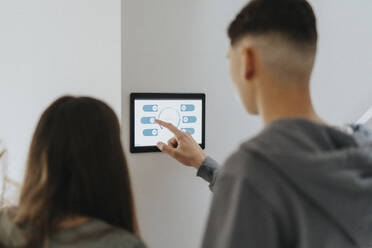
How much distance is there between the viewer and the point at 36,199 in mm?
842

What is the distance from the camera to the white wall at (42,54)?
5.29 ft

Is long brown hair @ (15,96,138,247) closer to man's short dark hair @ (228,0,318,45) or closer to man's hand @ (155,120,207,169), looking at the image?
man's short dark hair @ (228,0,318,45)

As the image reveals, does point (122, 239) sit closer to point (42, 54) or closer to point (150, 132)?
point (150, 132)

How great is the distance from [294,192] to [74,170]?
43 centimetres

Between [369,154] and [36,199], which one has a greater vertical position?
[369,154]

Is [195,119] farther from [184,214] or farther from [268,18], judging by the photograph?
[268,18]

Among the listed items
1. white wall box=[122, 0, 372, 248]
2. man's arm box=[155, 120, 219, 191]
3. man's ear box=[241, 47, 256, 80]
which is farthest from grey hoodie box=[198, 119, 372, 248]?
white wall box=[122, 0, 372, 248]

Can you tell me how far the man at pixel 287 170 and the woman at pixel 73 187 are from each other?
217mm

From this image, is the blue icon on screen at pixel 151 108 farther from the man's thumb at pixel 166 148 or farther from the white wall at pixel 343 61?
the white wall at pixel 343 61

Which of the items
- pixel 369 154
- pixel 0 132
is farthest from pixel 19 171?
pixel 369 154

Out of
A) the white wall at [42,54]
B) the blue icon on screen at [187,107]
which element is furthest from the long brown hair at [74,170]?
the white wall at [42,54]

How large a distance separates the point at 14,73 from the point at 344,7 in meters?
1.34

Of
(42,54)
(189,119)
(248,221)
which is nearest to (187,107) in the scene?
(189,119)

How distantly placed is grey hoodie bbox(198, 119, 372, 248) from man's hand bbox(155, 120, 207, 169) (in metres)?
0.64
